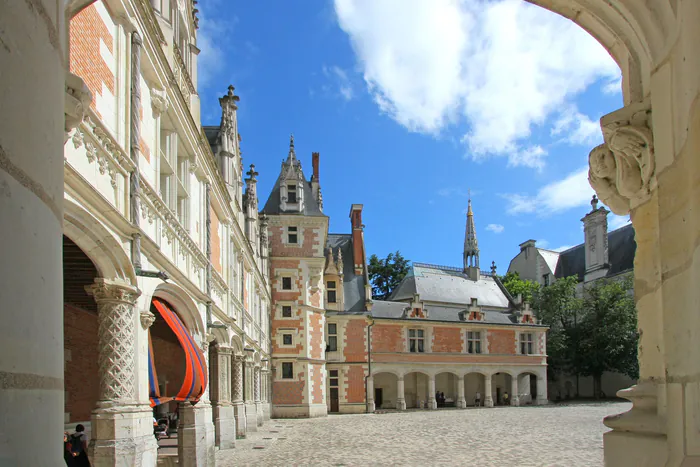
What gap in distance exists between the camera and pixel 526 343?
4534cm

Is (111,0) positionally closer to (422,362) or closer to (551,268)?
(422,362)

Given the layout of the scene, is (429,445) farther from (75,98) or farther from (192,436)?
(75,98)

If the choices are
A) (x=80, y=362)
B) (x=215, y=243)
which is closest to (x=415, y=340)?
(x=215, y=243)

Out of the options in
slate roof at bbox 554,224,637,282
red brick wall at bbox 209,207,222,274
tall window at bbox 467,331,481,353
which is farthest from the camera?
slate roof at bbox 554,224,637,282

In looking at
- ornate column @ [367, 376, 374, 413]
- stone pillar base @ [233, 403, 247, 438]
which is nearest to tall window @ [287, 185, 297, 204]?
ornate column @ [367, 376, 374, 413]

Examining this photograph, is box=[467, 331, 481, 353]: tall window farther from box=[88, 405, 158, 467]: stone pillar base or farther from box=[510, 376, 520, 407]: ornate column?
box=[88, 405, 158, 467]: stone pillar base

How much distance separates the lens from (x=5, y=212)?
5.71ft

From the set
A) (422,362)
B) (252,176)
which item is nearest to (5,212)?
(252,176)

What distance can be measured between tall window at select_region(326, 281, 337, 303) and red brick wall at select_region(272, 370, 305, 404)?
6.47 metres

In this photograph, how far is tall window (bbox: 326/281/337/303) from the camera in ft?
131

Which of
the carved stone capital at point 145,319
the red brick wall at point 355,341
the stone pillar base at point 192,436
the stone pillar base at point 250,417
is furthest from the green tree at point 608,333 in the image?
the carved stone capital at point 145,319

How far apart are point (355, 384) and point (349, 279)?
22.8ft

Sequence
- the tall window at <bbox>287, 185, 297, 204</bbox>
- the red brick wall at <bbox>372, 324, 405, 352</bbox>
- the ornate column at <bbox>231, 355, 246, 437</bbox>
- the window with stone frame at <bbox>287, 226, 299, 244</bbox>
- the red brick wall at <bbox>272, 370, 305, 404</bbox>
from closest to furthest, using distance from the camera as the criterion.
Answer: the ornate column at <bbox>231, 355, 246, 437</bbox>, the red brick wall at <bbox>272, 370, 305, 404</bbox>, the window with stone frame at <bbox>287, 226, 299, 244</bbox>, the tall window at <bbox>287, 185, 297, 204</bbox>, the red brick wall at <bbox>372, 324, 405, 352</bbox>

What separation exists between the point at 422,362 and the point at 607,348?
41.3ft
